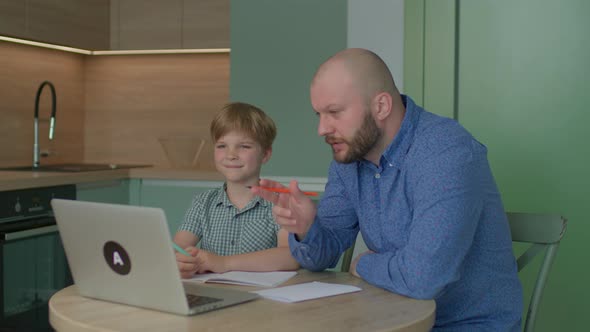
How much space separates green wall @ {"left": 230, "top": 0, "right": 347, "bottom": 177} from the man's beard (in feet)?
5.19

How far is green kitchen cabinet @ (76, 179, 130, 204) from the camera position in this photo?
3.54m

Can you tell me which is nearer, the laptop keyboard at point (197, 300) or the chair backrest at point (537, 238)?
the laptop keyboard at point (197, 300)

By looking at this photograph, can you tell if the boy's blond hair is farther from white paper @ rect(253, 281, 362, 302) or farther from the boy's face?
white paper @ rect(253, 281, 362, 302)

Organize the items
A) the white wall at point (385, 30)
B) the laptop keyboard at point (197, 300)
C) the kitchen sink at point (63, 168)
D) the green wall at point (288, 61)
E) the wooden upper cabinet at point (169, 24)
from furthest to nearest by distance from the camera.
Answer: the wooden upper cabinet at point (169, 24) < the kitchen sink at point (63, 168) < the green wall at point (288, 61) < the white wall at point (385, 30) < the laptop keyboard at point (197, 300)

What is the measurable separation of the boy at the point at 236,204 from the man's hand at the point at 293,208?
290 mm

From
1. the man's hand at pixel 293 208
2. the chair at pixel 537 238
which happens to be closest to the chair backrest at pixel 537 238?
the chair at pixel 537 238

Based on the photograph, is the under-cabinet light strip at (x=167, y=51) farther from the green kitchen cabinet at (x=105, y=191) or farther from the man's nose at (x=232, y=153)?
the man's nose at (x=232, y=153)

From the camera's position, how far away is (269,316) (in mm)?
1428

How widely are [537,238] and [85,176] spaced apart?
2.18 meters

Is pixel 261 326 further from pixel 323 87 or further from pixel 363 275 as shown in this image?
pixel 323 87

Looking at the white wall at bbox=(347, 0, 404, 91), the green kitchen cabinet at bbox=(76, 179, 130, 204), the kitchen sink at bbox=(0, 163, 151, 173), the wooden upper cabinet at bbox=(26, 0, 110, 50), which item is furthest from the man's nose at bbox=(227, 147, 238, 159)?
the wooden upper cabinet at bbox=(26, 0, 110, 50)

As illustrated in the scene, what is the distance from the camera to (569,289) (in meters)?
2.84

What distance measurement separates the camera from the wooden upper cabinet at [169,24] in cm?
411

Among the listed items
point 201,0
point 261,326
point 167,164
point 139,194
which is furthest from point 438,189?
point 167,164
